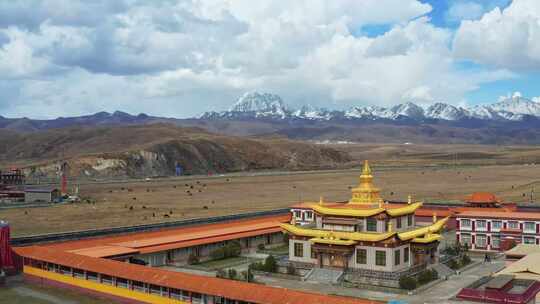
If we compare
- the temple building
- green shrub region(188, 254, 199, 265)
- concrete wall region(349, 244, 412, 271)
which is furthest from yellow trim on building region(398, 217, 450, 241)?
green shrub region(188, 254, 199, 265)

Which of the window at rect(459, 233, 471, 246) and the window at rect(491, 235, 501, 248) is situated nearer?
the window at rect(491, 235, 501, 248)

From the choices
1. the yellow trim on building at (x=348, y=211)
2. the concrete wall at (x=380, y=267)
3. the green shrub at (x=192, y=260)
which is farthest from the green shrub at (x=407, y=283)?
the green shrub at (x=192, y=260)

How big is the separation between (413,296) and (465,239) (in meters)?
24.6

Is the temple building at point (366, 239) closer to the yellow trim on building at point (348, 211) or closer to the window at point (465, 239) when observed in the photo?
the yellow trim on building at point (348, 211)

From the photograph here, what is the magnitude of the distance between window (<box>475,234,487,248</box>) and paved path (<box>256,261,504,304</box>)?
37.8ft

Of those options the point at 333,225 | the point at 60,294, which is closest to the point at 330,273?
the point at 333,225

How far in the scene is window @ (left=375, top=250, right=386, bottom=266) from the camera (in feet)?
167

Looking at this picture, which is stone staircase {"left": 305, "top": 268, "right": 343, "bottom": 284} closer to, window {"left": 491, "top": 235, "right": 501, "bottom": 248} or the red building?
the red building

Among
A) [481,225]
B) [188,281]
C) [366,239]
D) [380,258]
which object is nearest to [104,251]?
[188,281]

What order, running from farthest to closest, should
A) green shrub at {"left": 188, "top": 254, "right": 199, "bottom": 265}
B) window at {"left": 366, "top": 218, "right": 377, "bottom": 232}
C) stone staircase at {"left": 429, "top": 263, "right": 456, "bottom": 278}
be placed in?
1. green shrub at {"left": 188, "top": 254, "right": 199, "bottom": 265}
2. stone staircase at {"left": 429, "top": 263, "right": 456, "bottom": 278}
3. window at {"left": 366, "top": 218, "right": 377, "bottom": 232}

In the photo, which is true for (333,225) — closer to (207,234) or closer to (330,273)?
(330,273)

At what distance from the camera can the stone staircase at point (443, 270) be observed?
A: 5403 centimetres

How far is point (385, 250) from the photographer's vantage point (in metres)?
50.8

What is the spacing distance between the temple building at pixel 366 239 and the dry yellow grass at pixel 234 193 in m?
34.9
